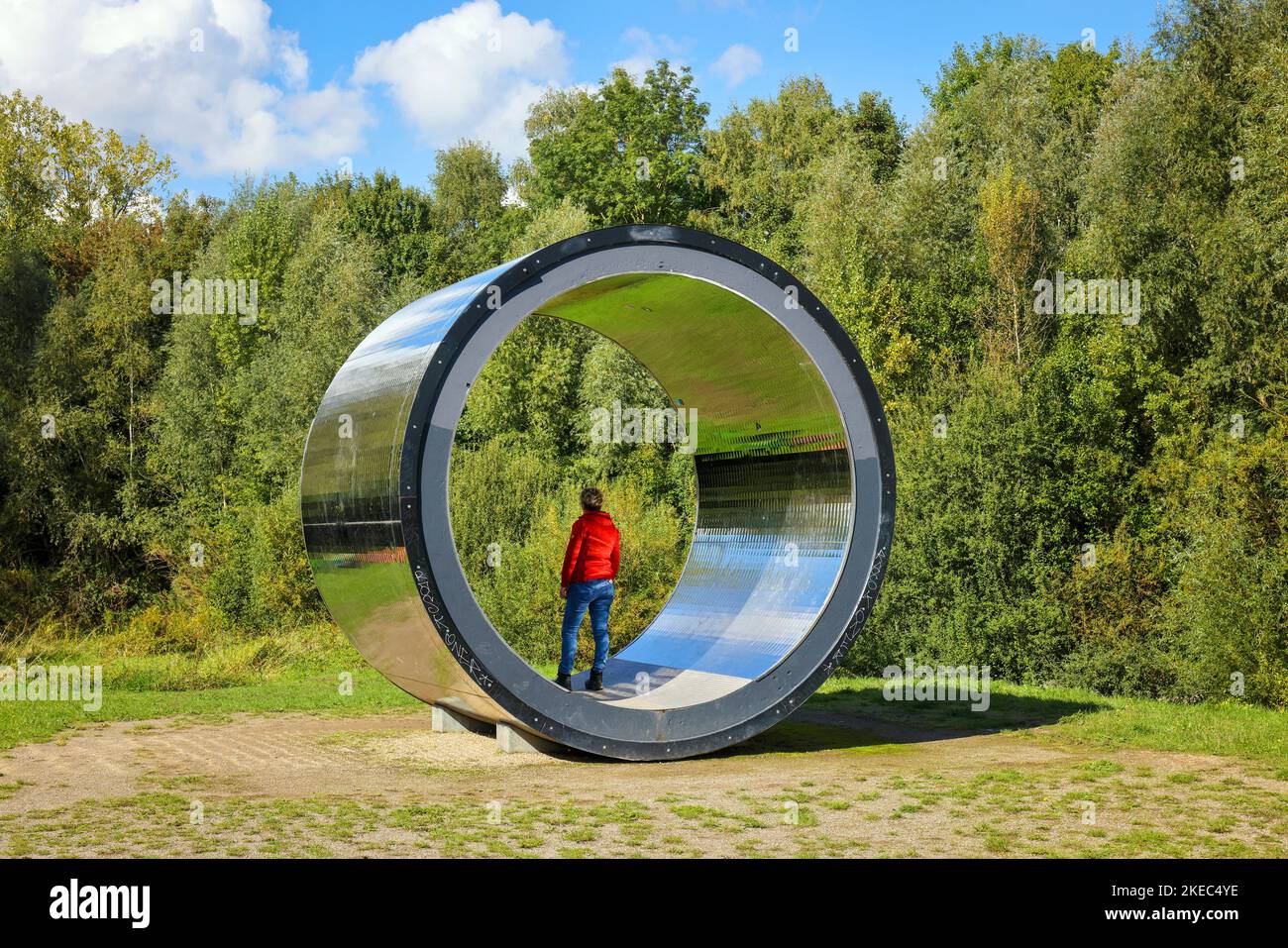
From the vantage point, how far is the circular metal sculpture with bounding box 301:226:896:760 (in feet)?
34.5

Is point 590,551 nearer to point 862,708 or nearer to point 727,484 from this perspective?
point 727,484

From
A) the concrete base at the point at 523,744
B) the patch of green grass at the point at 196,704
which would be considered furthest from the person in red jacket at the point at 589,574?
the patch of green grass at the point at 196,704

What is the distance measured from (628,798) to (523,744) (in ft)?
7.53

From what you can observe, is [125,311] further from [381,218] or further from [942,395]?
[942,395]

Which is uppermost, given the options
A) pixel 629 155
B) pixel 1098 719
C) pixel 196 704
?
pixel 629 155

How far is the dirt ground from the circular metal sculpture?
65 cm

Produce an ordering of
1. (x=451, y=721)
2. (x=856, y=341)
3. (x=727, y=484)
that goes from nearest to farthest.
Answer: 1. (x=451, y=721)
2. (x=727, y=484)
3. (x=856, y=341)

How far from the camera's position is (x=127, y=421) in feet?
138

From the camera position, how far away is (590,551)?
12117 mm

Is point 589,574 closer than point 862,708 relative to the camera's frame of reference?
Yes

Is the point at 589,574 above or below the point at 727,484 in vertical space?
below

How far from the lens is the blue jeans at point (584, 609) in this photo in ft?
39.9

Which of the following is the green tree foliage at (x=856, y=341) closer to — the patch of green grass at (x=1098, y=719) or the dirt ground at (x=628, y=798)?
the patch of green grass at (x=1098, y=719)

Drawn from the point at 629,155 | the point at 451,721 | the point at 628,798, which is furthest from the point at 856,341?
the point at 628,798
